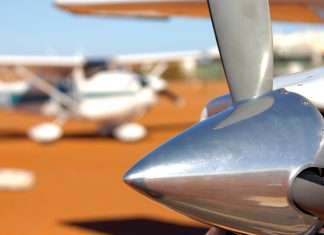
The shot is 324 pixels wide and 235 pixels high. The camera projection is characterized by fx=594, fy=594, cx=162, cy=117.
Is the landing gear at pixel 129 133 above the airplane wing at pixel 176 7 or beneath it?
beneath

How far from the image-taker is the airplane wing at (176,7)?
5078 mm

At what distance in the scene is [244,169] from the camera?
2541 millimetres

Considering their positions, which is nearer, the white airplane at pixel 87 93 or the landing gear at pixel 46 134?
the landing gear at pixel 46 134

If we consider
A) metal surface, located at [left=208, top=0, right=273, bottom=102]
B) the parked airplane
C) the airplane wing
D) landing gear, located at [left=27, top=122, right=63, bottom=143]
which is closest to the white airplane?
landing gear, located at [left=27, top=122, right=63, bottom=143]

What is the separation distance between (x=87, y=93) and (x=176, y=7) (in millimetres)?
11672

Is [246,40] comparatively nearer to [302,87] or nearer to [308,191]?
[302,87]

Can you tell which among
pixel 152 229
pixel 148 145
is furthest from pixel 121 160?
pixel 152 229

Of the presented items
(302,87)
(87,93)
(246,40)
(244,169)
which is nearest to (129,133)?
(87,93)

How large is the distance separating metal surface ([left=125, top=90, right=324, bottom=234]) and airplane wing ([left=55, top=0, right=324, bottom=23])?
2.28 m

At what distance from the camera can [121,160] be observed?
1298cm

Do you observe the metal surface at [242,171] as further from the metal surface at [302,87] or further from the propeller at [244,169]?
the metal surface at [302,87]

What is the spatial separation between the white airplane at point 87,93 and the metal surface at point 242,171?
13.6 meters

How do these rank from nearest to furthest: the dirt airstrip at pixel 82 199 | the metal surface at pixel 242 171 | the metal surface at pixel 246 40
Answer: the metal surface at pixel 242 171, the metal surface at pixel 246 40, the dirt airstrip at pixel 82 199

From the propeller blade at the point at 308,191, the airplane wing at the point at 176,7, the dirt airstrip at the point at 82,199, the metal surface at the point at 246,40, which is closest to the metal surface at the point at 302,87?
→ the metal surface at the point at 246,40
